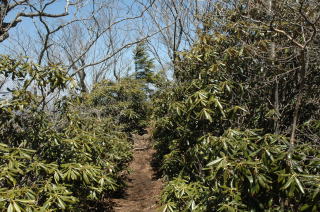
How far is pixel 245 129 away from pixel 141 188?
5.08m

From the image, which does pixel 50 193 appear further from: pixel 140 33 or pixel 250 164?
pixel 140 33

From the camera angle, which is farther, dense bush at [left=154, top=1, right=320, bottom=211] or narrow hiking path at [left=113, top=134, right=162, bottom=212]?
narrow hiking path at [left=113, top=134, right=162, bottom=212]

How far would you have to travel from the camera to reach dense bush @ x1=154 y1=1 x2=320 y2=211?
2479 mm

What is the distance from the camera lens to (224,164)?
2.56 m

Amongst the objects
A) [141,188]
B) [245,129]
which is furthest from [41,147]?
[141,188]

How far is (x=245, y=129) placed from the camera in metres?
3.81

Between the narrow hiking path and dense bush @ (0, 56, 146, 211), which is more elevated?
dense bush @ (0, 56, 146, 211)

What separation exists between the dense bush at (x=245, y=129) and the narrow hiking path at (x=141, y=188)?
4.00 ft

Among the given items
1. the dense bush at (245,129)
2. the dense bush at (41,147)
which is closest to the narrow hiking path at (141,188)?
the dense bush at (245,129)

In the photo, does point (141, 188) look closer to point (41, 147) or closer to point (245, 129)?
point (41, 147)

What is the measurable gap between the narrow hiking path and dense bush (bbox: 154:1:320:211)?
1.22m

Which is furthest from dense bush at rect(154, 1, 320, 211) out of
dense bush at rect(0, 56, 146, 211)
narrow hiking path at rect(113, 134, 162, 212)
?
dense bush at rect(0, 56, 146, 211)

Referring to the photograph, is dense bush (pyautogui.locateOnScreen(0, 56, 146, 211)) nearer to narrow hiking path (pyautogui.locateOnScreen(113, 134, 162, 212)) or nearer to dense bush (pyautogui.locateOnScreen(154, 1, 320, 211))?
dense bush (pyautogui.locateOnScreen(154, 1, 320, 211))

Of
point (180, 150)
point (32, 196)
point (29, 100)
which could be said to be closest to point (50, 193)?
point (32, 196)
